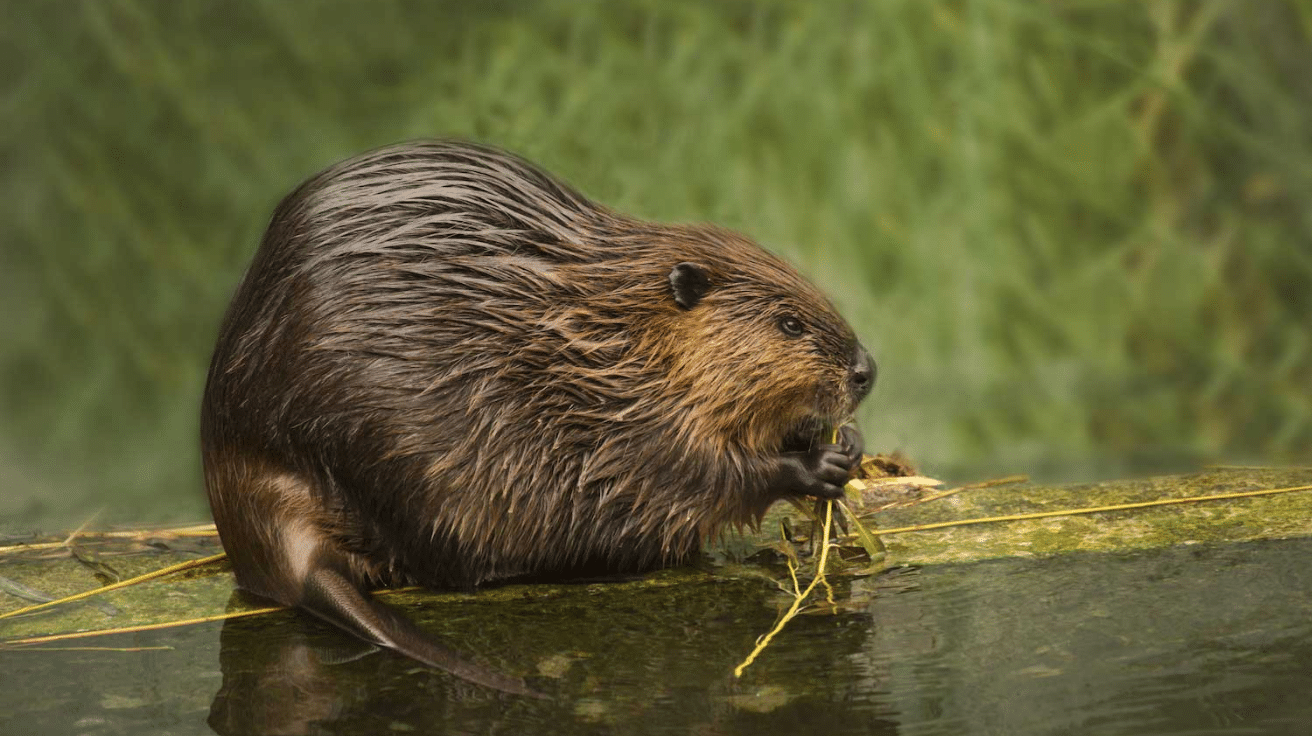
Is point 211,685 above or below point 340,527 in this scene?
below

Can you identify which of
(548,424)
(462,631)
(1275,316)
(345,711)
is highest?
(1275,316)

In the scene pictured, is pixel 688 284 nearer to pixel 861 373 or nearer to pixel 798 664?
pixel 861 373

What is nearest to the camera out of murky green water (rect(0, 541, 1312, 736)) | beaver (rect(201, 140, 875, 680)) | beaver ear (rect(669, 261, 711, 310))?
murky green water (rect(0, 541, 1312, 736))

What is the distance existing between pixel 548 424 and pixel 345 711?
0.68 metres

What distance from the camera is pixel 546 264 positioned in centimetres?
254

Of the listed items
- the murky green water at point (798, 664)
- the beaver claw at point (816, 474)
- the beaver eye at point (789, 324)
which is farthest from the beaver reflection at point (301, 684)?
the beaver eye at point (789, 324)

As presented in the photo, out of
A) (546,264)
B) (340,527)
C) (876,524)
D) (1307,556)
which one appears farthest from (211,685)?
(1307,556)

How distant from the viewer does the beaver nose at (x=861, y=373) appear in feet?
8.48

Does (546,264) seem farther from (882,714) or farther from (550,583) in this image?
(882,714)

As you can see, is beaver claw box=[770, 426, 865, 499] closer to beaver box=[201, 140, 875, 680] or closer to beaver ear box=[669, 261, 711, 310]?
beaver box=[201, 140, 875, 680]

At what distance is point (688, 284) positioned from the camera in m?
2.55

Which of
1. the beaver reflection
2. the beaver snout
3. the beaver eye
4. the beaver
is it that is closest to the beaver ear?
the beaver

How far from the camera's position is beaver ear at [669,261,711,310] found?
254 cm

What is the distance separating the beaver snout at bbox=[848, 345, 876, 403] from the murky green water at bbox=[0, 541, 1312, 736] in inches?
13.5
